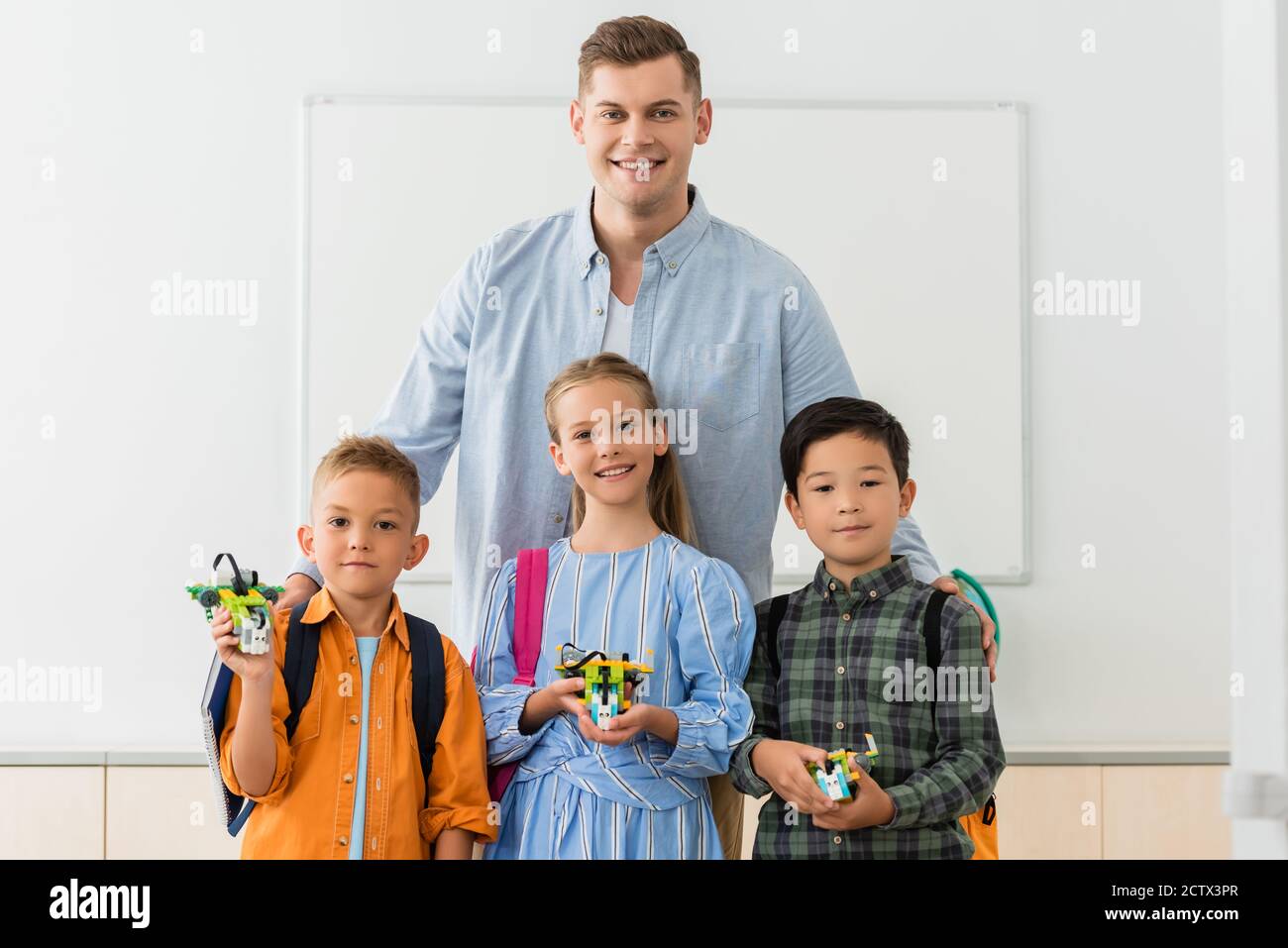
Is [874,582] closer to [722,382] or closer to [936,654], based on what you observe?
[936,654]

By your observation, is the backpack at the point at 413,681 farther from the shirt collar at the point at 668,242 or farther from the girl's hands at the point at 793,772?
the shirt collar at the point at 668,242

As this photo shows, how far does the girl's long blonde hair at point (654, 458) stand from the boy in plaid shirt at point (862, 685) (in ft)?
0.55

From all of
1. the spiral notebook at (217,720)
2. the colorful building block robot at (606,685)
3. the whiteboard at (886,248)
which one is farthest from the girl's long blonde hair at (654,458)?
the whiteboard at (886,248)

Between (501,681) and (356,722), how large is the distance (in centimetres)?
20

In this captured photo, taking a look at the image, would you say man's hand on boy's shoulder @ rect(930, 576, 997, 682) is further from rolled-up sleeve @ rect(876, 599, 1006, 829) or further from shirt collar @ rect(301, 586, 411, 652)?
shirt collar @ rect(301, 586, 411, 652)

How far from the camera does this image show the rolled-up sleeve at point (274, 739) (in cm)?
133

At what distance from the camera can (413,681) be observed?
1.43m

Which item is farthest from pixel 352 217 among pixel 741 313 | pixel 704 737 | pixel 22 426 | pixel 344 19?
pixel 704 737

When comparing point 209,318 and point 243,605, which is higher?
point 209,318

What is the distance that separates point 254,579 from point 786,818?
0.71 metres

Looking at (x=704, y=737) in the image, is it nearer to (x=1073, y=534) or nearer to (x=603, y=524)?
(x=603, y=524)

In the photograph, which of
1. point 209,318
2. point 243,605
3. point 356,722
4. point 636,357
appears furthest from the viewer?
point 209,318

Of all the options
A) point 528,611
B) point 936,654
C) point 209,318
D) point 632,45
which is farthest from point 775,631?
point 209,318

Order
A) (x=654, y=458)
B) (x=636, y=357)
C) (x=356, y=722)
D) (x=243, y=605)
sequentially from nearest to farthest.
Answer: (x=243, y=605) < (x=356, y=722) < (x=654, y=458) < (x=636, y=357)
